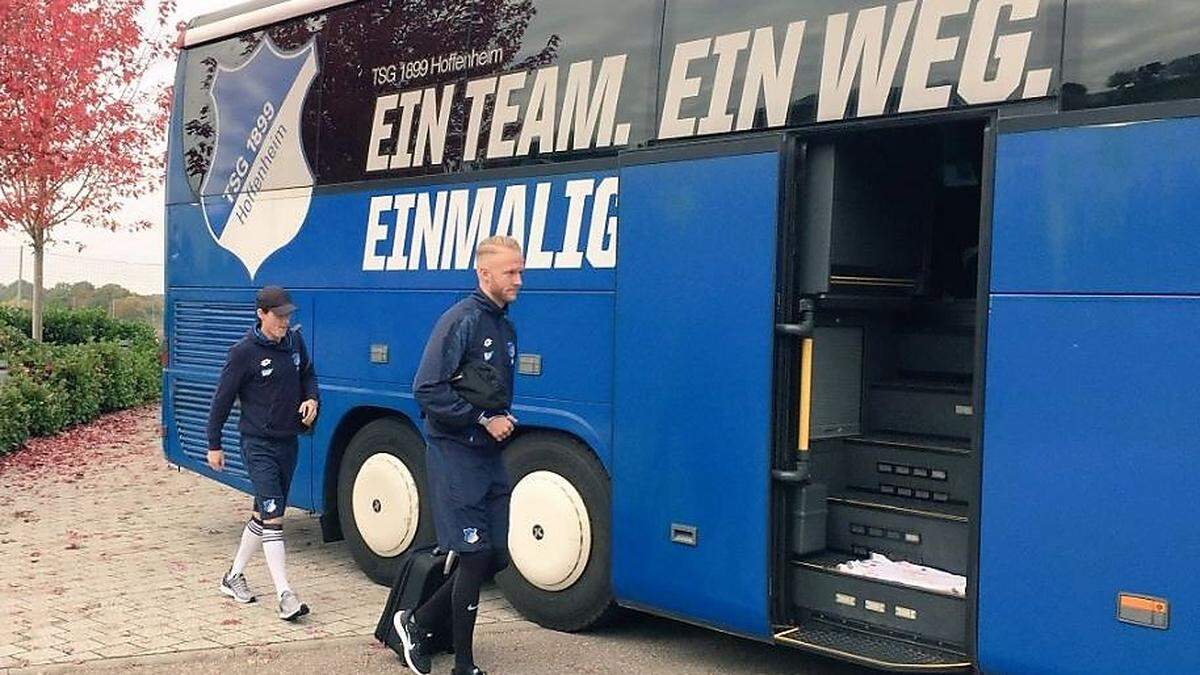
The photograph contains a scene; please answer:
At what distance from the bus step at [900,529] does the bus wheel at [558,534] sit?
1.19 meters

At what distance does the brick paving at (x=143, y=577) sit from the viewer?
6.13 m

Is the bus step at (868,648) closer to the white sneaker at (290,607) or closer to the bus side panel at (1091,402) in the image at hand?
the bus side panel at (1091,402)

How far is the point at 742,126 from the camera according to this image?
5.28 meters

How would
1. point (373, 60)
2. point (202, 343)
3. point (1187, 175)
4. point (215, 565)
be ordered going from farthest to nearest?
point (202, 343), point (215, 565), point (373, 60), point (1187, 175)

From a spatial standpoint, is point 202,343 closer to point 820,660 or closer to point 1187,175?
point 820,660

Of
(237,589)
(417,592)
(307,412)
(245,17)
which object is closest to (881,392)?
(417,592)

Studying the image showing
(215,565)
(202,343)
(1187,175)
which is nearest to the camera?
(1187,175)

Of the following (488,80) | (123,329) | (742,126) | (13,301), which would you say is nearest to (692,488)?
(742,126)

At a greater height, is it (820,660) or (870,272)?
A: (870,272)

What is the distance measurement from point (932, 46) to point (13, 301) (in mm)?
25453

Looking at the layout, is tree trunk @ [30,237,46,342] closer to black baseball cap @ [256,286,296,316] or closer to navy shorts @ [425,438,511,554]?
black baseball cap @ [256,286,296,316]

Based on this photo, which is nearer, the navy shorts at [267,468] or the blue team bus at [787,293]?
the blue team bus at [787,293]

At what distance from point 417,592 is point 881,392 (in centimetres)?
248

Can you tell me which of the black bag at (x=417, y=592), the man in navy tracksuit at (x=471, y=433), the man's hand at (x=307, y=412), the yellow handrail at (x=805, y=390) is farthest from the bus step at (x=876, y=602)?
the man's hand at (x=307, y=412)
